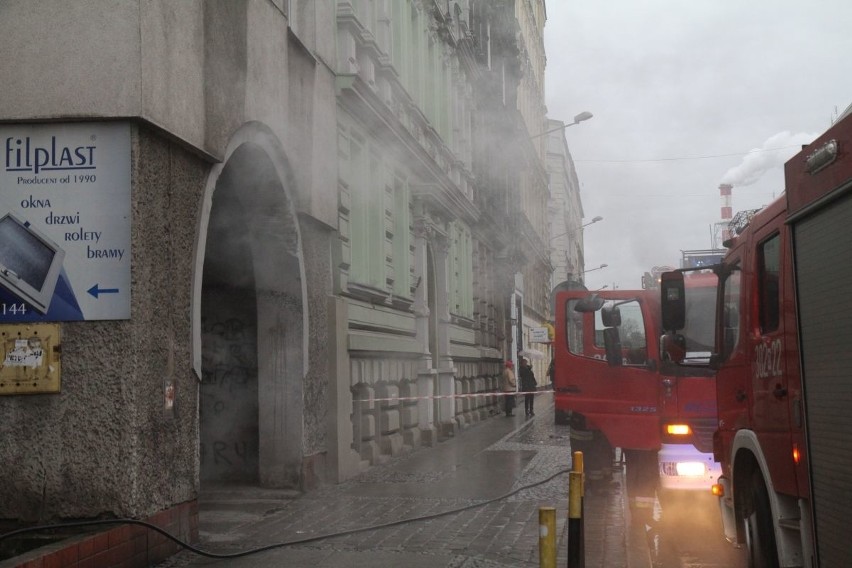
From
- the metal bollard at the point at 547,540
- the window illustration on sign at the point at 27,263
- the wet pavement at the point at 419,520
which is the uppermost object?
the window illustration on sign at the point at 27,263

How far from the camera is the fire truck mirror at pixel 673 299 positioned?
6.67 m

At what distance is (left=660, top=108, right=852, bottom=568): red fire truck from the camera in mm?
4461

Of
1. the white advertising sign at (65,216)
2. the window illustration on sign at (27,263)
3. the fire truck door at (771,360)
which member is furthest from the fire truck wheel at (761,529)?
the window illustration on sign at (27,263)

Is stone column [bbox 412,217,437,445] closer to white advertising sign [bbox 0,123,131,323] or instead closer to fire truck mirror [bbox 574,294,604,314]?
fire truck mirror [bbox 574,294,604,314]

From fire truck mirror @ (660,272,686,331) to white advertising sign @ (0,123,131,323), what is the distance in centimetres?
339

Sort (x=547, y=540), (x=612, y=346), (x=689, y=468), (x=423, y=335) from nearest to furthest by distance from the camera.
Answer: (x=547, y=540) < (x=689, y=468) < (x=612, y=346) < (x=423, y=335)

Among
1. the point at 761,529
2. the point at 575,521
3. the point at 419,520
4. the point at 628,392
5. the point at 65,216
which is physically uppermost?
the point at 65,216

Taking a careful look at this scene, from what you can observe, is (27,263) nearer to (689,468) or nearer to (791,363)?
(791,363)

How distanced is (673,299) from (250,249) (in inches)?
215

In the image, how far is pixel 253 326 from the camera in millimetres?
11547

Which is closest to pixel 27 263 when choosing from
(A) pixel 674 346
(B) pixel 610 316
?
(A) pixel 674 346

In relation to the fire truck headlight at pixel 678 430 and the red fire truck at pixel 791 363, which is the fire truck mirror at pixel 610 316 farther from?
the red fire truck at pixel 791 363

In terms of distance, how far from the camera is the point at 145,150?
723 centimetres

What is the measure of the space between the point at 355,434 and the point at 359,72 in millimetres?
4603
